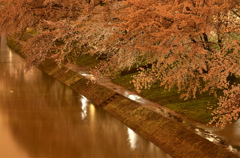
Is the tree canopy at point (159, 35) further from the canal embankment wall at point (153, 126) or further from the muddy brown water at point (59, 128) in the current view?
the muddy brown water at point (59, 128)

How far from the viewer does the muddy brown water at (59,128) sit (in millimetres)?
11122

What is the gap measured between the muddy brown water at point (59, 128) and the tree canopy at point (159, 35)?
1.52 metres

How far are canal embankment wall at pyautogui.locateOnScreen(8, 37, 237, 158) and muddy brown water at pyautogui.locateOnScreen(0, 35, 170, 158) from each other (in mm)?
200

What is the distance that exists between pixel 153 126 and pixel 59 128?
10.1 feet

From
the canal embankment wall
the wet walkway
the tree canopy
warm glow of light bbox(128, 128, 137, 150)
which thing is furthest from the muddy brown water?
the tree canopy

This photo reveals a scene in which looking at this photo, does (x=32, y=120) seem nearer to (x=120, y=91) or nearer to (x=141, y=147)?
(x=120, y=91)

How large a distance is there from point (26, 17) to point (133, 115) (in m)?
7.33

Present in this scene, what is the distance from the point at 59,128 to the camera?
1326 centimetres

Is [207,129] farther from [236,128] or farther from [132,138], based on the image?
[132,138]

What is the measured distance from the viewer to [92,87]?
1709 cm

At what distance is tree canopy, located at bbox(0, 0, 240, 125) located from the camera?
10.2 meters

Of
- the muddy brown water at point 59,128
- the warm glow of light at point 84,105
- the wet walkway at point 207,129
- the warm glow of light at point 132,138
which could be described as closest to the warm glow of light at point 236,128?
the wet walkway at point 207,129

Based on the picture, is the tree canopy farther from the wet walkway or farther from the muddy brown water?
the muddy brown water

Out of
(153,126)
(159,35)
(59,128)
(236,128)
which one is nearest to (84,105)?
(59,128)
